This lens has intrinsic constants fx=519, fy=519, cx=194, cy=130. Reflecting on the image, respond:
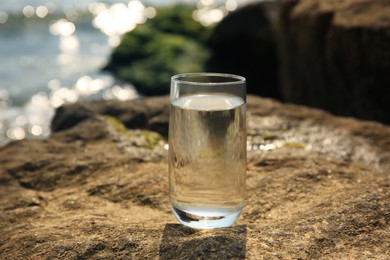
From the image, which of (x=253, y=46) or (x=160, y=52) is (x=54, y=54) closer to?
(x=160, y=52)

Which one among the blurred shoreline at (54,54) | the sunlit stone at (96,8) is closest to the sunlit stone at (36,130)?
the blurred shoreline at (54,54)

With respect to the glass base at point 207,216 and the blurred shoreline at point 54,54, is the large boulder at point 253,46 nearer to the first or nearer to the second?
the blurred shoreline at point 54,54

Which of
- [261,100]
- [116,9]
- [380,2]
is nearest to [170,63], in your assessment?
[380,2]

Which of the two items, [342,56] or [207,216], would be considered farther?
[342,56]

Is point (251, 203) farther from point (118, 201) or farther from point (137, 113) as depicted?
point (137, 113)

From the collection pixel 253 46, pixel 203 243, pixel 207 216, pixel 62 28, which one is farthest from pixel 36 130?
pixel 62 28
